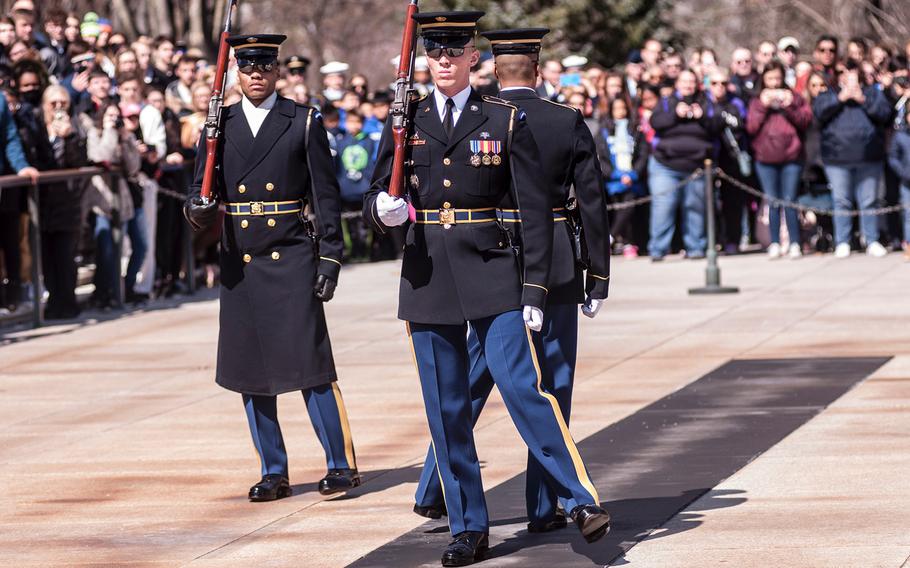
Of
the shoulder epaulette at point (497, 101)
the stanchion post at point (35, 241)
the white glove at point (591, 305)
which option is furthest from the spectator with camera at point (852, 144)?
the shoulder epaulette at point (497, 101)

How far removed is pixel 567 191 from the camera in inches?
321

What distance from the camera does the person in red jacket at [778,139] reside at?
68.6 ft

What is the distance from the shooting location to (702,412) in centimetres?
1124

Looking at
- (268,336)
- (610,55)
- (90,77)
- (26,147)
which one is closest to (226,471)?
(268,336)

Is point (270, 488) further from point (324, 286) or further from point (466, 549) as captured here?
point (466, 549)

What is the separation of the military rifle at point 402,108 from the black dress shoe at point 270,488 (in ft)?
6.70

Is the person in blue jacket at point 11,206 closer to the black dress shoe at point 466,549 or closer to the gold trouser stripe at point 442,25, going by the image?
the gold trouser stripe at point 442,25

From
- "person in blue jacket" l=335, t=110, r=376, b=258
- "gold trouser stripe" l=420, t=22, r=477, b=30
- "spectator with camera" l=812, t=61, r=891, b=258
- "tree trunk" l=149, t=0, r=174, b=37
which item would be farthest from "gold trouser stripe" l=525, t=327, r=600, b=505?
"tree trunk" l=149, t=0, r=174, b=37

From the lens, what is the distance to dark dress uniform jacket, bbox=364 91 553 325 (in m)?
7.46

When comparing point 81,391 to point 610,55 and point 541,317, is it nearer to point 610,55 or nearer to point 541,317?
point 541,317

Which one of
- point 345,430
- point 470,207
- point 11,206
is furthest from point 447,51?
point 11,206

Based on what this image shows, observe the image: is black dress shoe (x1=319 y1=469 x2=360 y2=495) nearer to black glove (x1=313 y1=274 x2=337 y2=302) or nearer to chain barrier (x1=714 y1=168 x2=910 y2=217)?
black glove (x1=313 y1=274 x2=337 y2=302)

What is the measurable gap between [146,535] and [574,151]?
7.81ft

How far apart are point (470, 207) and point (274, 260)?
1726mm
